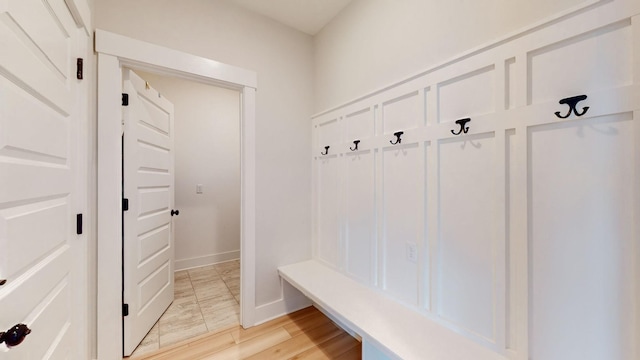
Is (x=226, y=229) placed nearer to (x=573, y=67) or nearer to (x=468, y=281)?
(x=468, y=281)

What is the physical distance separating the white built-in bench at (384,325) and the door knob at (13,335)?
1.31 m

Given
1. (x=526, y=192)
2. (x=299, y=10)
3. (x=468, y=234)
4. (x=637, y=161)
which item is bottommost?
(x=468, y=234)

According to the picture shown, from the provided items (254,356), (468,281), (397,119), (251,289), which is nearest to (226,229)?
(251,289)

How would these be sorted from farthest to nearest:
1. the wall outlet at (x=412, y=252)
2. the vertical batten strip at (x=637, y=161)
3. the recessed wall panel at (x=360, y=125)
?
the recessed wall panel at (x=360, y=125), the wall outlet at (x=412, y=252), the vertical batten strip at (x=637, y=161)

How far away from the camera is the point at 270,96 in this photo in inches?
88.7

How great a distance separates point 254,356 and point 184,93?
3241mm

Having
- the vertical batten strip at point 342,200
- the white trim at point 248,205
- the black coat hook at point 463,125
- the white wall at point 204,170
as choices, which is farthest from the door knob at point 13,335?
the white wall at point 204,170

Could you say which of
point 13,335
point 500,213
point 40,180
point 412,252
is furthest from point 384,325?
point 40,180

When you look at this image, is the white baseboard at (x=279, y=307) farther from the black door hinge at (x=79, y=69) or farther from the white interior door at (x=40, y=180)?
the black door hinge at (x=79, y=69)

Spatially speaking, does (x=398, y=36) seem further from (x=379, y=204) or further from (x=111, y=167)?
(x=111, y=167)

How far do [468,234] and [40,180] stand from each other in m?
1.85

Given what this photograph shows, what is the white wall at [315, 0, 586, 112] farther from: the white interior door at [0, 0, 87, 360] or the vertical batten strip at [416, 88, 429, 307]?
the white interior door at [0, 0, 87, 360]

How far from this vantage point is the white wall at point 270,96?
1.89 m

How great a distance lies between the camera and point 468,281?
4.10 feet
